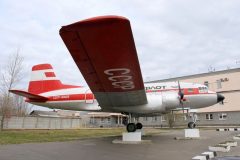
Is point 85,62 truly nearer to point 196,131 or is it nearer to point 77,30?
point 77,30

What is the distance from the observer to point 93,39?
29.4 ft

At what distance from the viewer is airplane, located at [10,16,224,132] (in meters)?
8.47

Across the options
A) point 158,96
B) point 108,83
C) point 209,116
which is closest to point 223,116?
point 209,116

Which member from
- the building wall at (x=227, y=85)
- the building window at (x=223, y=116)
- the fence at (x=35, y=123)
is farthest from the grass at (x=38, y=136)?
the building window at (x=223, y=116)

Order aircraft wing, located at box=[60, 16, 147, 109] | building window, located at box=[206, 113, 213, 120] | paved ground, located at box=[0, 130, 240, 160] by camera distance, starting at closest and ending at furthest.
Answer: aircraft wing, located at box=[60, 16, 147, 109], paved ground, located at box=[0, 130, 240, 160], building window, located at box=[206, 113, 213, 120]

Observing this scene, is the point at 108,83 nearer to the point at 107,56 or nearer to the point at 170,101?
the point at 107,56

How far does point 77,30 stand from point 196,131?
42.8 feet

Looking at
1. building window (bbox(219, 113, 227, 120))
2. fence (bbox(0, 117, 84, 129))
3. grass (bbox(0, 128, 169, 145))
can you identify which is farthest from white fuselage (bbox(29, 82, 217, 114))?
building window (bbox(219, 113, 227, 120))

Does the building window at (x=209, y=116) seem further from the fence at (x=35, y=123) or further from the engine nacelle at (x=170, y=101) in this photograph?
the engine nacelle at (x=170, y=101)

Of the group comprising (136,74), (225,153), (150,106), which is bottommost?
(225,153)

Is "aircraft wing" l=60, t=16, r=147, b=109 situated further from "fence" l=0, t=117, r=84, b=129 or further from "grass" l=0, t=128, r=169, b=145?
"fence" l=0, t=117, r=84, b=129

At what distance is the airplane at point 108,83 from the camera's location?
847 centimetres

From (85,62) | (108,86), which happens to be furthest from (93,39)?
(108,86)

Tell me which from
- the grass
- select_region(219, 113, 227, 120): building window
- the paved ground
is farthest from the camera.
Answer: select_region(219, 113, 227, 120): building window
